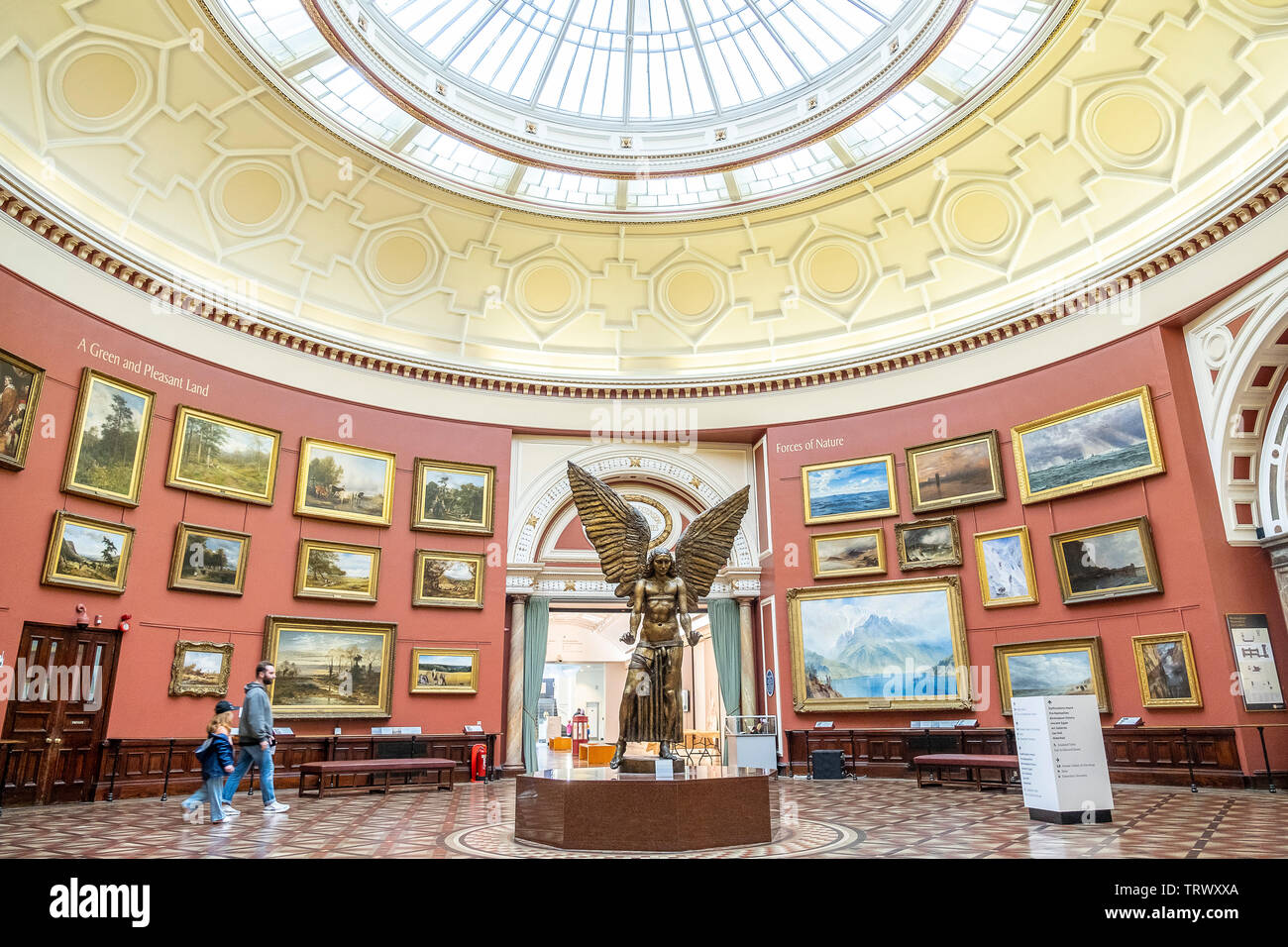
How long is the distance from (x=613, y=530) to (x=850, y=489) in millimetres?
10962

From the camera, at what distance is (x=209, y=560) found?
14758 millimetres

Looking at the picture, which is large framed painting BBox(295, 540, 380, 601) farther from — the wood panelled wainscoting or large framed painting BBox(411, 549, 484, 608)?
the wood panelled wainscoting

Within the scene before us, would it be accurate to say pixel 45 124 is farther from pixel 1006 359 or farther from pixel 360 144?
pixel 1006 359

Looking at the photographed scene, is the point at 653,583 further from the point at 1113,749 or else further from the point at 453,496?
the point at 1113,749

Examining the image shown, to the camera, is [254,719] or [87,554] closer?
[254,719]

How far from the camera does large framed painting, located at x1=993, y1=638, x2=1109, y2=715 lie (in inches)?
569

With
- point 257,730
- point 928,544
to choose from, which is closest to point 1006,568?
point 928,544

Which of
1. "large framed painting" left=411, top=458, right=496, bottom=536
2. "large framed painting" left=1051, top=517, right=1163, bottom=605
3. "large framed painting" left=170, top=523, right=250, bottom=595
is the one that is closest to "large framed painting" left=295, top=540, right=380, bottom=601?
"large framed painting" left=170, top=523, right=250, bottom=595

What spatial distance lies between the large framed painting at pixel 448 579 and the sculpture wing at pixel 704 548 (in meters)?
10.0

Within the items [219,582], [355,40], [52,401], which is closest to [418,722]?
[219,582]

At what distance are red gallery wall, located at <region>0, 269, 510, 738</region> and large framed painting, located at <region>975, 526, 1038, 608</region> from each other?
11.0 meters

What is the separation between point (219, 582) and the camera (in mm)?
14844

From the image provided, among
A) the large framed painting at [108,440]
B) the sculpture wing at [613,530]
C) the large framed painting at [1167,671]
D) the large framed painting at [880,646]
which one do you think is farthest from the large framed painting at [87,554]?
the large framed painting at [1167,671]
